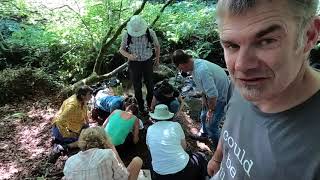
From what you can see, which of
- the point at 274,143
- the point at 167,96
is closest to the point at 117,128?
the point at 167,96

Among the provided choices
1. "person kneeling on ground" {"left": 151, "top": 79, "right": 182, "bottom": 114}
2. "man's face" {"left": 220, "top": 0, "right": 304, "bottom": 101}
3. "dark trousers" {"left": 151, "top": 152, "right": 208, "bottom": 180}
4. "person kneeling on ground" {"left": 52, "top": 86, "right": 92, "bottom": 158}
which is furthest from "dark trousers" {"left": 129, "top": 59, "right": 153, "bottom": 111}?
"man's face" {"left": 220, "top": 0, "right": 304, "bottom": 101}

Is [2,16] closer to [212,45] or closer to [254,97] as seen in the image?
[212,45]

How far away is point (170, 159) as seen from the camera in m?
3.83

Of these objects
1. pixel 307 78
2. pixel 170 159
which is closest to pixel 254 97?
pixel 307 78

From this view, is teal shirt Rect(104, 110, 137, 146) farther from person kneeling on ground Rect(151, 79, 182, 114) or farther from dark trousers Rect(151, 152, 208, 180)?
dark trousers Rect(151, 152, 208, 180)

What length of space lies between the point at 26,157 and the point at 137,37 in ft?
8.29

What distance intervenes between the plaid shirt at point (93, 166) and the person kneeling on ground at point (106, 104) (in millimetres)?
2297

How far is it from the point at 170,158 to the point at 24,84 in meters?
4.61

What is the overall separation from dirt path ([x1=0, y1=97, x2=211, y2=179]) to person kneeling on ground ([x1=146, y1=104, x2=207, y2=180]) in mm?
694

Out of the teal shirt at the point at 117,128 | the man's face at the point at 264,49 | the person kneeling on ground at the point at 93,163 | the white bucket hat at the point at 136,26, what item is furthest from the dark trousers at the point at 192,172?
the man's face at the point at 264,49

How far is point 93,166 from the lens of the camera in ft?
10.8

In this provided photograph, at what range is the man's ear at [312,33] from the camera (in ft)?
3.26

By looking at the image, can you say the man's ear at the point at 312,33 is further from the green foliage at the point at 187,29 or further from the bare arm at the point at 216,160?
the green foliage at the point at 187,29

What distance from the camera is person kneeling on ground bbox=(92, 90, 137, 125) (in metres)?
5.70
